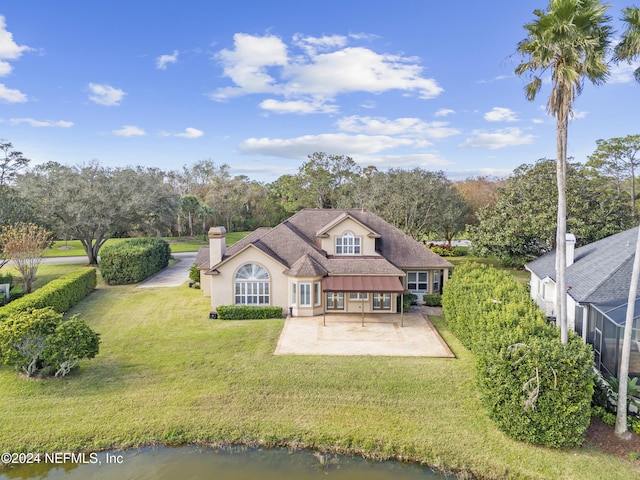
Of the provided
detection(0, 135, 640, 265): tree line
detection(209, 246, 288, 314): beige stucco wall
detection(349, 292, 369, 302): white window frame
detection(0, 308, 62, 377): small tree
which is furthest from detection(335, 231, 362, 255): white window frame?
detection(0, 308, 62, 377): small tree

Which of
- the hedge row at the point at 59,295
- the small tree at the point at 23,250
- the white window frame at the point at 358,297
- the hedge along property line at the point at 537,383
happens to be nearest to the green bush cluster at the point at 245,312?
the white window frame at the point at 358,297

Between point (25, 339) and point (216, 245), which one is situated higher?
point (216, 245)

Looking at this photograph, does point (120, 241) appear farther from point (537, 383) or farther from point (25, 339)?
point (537, 383)

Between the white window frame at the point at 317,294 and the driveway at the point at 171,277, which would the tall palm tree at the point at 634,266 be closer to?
the white window frame at the point at 317,294

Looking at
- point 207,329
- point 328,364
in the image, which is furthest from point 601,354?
point 207,329

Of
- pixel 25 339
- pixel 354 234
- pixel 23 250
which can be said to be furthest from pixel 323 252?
pixel 23 250

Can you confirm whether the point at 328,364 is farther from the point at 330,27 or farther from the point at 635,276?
the point at 330,27
